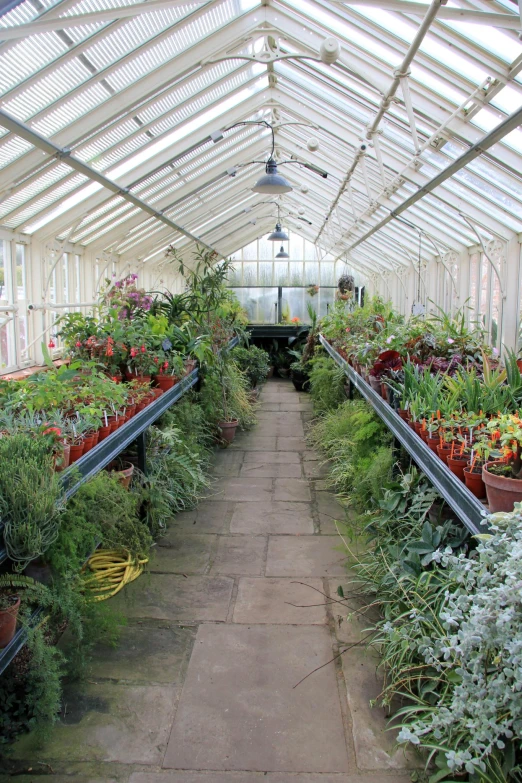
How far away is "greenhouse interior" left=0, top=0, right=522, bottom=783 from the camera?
2154mm

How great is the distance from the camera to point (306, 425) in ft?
26.2

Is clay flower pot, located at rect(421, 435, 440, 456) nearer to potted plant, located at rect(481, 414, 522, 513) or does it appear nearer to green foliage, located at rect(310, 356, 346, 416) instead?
potted plant, located at rect(481, 414, 522, 513)

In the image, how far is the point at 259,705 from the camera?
2449mm

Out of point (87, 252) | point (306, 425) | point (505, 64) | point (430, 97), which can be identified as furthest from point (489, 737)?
point (87, 252)

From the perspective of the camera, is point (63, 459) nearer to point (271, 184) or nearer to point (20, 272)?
point (271, 184)

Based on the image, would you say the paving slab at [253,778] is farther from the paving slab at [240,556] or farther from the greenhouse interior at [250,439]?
the paving slab at [240,556]

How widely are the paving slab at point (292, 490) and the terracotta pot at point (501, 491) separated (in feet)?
9.25

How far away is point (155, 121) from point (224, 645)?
5714mm

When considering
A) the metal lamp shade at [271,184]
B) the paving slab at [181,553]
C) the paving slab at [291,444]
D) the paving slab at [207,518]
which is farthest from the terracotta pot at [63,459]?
the metal lamp shade at [271,184]

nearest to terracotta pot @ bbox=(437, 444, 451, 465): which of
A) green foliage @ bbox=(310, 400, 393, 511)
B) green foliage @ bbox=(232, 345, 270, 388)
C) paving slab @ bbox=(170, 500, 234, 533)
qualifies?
green foliage @ bbox=(310, 400, 393, 511)

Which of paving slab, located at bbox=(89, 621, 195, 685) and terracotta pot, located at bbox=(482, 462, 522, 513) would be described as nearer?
terracotta pot, located at bbox=(482, 462, 522, 513)

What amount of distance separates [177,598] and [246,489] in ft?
6.71

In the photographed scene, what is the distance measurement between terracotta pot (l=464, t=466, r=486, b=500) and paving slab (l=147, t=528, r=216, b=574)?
1.80 meters

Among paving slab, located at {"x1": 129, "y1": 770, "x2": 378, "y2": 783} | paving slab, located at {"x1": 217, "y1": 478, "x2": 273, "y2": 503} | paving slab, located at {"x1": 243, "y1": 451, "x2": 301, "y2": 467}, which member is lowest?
paving slab, located at {"x1": 129, "y1": 770, "x2": 378, "y2": 783}
